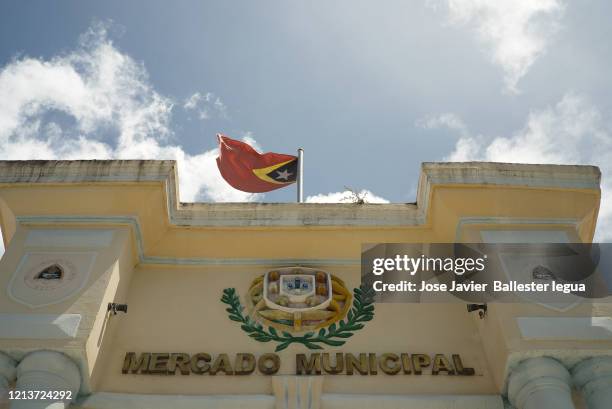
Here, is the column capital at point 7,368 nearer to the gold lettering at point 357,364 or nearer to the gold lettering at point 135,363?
the gold lettering at point 135,363

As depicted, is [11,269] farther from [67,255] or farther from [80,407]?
[80,407]

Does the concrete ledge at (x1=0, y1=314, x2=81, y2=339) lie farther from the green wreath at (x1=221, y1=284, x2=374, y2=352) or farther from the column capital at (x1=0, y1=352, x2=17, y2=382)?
the green wreath at (x1=221, y1=284, x2=374, y2=352)

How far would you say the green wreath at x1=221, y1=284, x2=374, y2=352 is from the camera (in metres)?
8.20

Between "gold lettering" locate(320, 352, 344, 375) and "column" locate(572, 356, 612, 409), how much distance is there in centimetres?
274

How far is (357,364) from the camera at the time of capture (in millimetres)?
7879

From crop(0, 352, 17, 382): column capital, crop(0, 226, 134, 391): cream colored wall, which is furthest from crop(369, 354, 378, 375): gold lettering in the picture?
crop(0, 352, 17, 382): column capital

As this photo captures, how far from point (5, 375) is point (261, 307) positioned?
3268 mm

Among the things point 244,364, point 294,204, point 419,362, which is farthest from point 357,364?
point 294,204

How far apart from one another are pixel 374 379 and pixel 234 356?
1.82 meters

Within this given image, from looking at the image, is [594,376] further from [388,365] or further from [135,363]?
[135,363]

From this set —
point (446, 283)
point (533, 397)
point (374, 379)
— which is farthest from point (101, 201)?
point (533, 397)

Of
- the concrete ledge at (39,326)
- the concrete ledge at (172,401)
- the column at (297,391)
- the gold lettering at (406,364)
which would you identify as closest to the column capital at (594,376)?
the gold lettering at (406,364)

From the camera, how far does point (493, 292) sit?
8133 mm

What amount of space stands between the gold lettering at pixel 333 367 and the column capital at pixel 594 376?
2.74m
